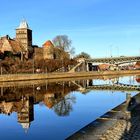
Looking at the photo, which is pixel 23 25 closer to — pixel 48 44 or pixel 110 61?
pixel 48 44

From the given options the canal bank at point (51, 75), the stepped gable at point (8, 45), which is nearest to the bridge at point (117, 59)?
the canal bank at point (51, 75)

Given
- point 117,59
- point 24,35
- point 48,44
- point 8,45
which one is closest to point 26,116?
point 117,59

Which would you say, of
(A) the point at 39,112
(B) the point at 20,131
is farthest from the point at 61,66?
(B) the point at 20,131

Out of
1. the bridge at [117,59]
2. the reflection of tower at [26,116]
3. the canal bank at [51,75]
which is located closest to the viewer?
the reflection of tower at [26,116]

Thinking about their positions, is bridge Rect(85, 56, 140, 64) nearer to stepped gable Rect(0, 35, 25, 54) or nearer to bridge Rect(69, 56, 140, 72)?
bridge Rect(69, 56, 140, 72)

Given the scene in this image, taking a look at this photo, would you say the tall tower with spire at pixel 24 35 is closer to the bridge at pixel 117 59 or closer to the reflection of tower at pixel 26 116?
the bridge at pixel 117 59

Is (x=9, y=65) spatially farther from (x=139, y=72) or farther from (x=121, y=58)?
(x=139, y=72)

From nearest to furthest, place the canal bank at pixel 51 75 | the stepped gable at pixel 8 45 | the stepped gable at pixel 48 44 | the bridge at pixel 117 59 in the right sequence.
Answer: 1. the canal bank at pixel 51 75
2. the bridge at pixel 117 59
3. the stepped gable at pixel 8 45
4. the stepped gable at pixel 48 44

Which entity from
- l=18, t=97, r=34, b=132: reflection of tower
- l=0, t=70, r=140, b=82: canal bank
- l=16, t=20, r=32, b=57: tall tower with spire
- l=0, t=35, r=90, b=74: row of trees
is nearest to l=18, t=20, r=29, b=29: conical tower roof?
l=16, t=20, r=32, b=57: tall tower with spire

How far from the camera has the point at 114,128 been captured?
19.2 m

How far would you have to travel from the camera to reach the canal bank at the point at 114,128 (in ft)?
56.5

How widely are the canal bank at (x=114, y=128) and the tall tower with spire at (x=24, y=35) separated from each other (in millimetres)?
153688

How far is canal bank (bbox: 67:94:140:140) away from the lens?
17.2 metres

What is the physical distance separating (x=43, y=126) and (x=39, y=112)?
25.5ft
